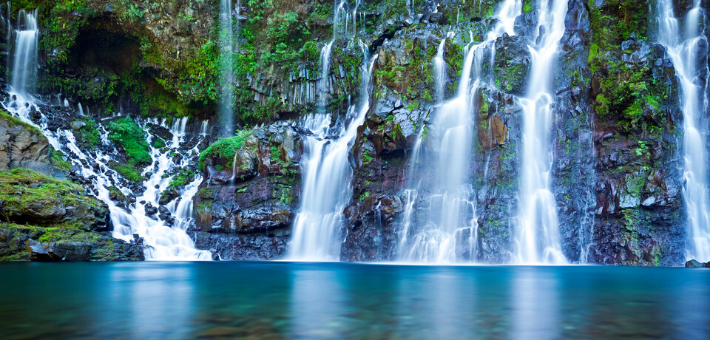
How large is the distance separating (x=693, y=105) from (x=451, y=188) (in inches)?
373

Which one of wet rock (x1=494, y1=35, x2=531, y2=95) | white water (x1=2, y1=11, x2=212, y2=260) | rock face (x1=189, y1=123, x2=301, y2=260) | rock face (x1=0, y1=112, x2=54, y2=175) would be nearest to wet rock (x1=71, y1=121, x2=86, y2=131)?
white water (x1=2, y1=11, x2=212, y2=260)

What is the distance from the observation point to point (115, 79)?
28.1 meters

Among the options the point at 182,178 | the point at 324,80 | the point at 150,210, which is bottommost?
the point at 150,210

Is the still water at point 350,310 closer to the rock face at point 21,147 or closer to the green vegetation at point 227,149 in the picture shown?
the rock face at point 21,147

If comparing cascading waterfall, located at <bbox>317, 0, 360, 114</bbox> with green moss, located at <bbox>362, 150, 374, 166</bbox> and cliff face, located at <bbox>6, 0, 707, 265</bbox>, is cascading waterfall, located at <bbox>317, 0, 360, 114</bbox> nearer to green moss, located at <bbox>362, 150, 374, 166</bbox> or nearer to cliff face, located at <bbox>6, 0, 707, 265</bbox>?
cliff face, located at <bbox>6, 0, 707, 265</bbox>

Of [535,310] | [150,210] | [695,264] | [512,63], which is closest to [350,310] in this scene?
[535,310]

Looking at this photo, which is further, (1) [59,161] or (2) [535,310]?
(1) [59,161]

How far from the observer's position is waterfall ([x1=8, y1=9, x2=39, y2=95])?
25641mm

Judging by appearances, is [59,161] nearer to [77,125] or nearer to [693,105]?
[77,125]

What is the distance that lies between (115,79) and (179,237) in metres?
14.0

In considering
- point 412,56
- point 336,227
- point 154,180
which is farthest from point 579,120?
point 154,180

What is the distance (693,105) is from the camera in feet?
53.8

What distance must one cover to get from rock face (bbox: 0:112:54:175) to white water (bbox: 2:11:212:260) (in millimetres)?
2513

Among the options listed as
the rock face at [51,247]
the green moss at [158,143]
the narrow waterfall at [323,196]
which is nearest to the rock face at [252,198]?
the narrow waterfall at [323,196]
